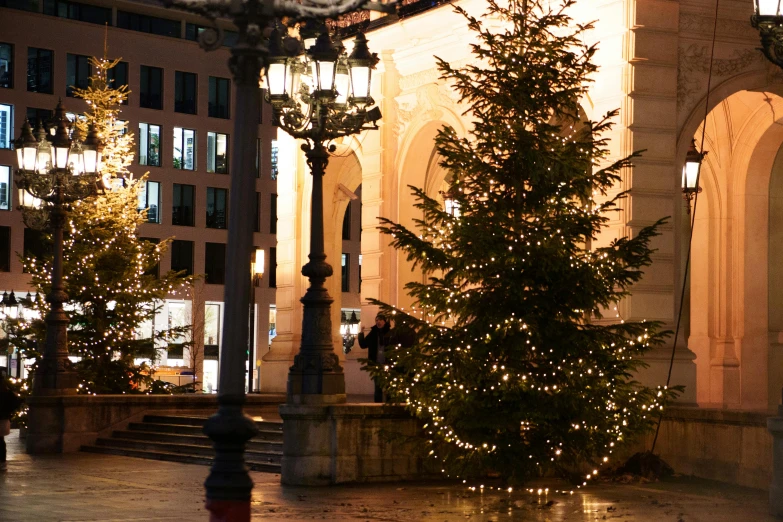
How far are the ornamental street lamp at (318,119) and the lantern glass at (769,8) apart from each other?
512 centimetres

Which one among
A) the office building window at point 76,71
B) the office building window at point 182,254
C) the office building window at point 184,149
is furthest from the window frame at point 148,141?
the office building window at point 182,254

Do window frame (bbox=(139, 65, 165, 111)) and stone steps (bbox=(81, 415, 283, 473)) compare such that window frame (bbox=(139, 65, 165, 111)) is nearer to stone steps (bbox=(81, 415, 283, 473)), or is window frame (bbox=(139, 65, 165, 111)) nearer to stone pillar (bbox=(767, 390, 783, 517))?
stone steps (bbox=(81, 415, 283, 473))

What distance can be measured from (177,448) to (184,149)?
154ft

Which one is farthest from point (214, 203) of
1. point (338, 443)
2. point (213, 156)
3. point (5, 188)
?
point (338, 443)

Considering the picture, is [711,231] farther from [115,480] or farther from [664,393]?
[115,480]

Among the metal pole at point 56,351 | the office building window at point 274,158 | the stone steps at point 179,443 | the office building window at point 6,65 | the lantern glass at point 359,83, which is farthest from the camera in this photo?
the office building window at point 274,158

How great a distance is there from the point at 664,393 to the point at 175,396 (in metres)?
12.3

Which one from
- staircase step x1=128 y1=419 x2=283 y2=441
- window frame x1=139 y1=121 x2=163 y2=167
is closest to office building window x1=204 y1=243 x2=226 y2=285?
window frame x1=139 y1=121 x2=163 y2=167

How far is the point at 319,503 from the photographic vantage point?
53.5 feet

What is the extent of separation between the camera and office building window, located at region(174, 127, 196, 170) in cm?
7025

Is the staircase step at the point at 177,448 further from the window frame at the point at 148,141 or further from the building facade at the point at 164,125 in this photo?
the window frame at the point at 148,141

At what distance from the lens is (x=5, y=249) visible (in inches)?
2525

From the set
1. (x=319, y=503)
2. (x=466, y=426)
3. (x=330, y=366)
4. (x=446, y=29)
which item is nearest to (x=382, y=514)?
(x=319, y=503)

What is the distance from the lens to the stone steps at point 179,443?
2230 centimetres
